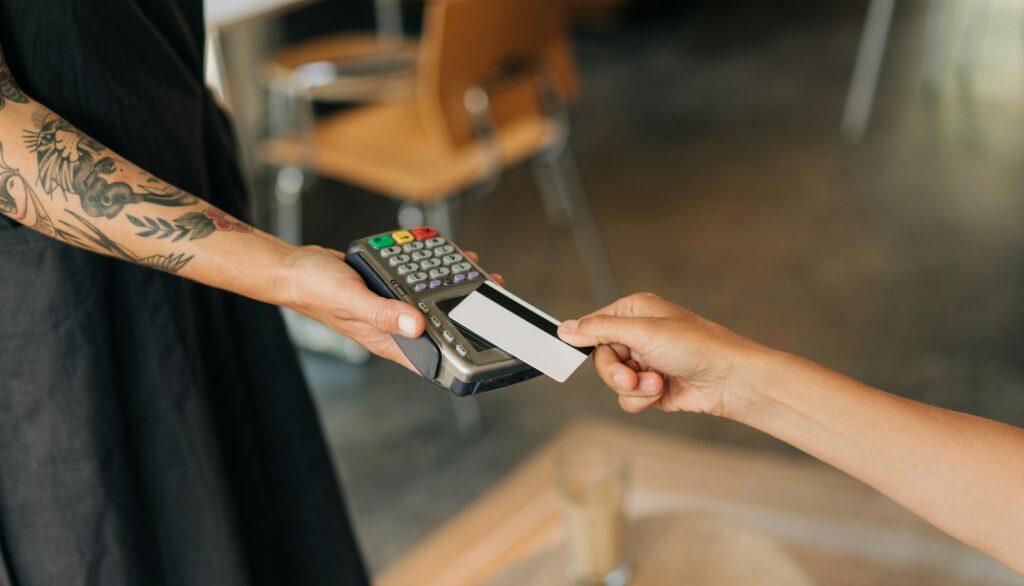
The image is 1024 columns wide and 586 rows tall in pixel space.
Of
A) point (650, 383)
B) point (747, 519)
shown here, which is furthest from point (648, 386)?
point (747, 519)

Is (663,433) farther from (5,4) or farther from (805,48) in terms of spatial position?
(805,48)

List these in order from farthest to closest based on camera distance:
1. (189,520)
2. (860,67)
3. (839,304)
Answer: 1. (860,67)
2. (839,304)
3. (189,520)

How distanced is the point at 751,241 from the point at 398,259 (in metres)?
1.89

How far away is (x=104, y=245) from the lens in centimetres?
70

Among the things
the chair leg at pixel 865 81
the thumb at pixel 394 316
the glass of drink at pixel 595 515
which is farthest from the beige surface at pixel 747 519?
the chair leg at pixel 865 81

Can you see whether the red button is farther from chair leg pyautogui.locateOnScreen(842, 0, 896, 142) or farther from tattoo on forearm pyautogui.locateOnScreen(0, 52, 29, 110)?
chair leg pyautogui.locateOnScreen(842, 0, 896, 142)

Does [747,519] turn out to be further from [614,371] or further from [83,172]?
[83,172]

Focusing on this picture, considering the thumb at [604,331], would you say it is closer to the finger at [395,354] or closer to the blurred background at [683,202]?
the finger at [395,354]

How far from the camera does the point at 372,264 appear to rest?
74 cm

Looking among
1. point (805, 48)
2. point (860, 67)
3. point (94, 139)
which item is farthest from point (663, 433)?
point (805, 48)

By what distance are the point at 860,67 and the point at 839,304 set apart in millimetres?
1636

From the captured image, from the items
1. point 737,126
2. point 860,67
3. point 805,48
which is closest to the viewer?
point 737,126

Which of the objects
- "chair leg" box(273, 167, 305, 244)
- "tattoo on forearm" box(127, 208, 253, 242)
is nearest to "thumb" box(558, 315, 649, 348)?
"tattoo on forearm" box(127, 208, 253, 242)

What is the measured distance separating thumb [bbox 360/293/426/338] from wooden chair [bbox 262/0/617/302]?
3.39 feet
